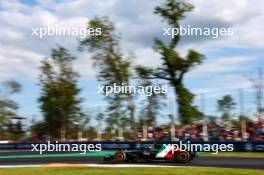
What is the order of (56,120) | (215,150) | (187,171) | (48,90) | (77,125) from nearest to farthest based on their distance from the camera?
(187,171) → (215,150) → (77,125) → (56,120) → (48,90)

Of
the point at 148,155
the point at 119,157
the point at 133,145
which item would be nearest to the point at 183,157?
the point at 148,155

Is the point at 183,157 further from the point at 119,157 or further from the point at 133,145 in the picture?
the point at 133,145

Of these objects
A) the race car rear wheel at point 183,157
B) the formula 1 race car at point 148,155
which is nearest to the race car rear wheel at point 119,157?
the formula 1 race car at point 148,155

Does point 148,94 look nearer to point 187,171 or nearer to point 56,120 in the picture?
point 56,120

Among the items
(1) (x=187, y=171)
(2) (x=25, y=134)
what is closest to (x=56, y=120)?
(2) (x=25, y=134)

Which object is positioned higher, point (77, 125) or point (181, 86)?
point (181, 86)

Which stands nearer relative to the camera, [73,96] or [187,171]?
[187,171]

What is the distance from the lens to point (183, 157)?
1661cm

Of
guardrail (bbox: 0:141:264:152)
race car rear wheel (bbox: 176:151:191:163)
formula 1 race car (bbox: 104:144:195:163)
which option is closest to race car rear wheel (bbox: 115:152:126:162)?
formula 1 race car (bbox: 104:144:195:163)

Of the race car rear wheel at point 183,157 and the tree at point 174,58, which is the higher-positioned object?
the tree at point 174,58

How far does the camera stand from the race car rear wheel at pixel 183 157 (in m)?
16.6

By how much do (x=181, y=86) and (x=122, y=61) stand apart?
4.63 meters

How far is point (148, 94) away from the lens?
92.2 feet

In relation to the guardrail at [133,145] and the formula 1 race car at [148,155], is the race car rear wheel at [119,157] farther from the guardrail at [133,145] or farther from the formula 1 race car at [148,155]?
the guardrail at [133,145]
